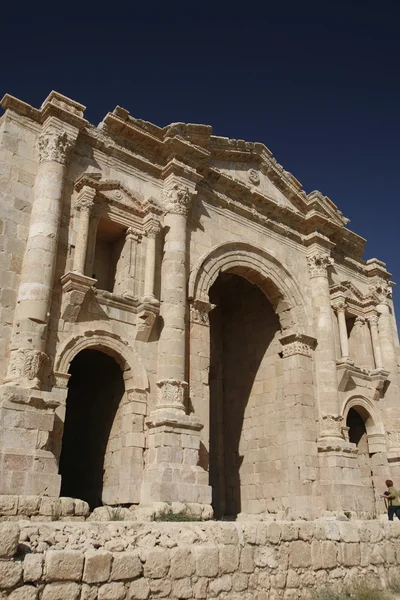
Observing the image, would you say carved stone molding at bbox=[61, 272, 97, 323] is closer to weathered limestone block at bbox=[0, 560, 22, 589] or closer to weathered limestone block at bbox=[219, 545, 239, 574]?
weathered limestone block at bbox=[219, 545, 239, 574]

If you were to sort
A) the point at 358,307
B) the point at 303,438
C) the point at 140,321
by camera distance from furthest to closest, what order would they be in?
the point at 358,307, the point at 303,438, the point at 140,321

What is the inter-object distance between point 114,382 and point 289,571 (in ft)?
21.9

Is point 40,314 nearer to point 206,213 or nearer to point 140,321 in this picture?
point 140,321

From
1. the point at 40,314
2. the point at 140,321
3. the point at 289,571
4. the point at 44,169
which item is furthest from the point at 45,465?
the point at 44,169

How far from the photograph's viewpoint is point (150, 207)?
12320mm

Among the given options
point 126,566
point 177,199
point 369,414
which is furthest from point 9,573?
point 369,414

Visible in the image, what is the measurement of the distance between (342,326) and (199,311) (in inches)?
219

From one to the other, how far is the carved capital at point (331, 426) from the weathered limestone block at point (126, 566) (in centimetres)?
992

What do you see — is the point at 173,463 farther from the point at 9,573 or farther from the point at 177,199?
the point at 9,573

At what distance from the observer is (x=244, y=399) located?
16781mm

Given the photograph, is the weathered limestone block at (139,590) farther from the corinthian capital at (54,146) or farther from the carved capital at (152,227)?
the corinthian capital at (54,146)

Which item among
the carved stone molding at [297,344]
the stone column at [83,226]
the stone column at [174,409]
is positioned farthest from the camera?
the carved stone molding at [297,344]

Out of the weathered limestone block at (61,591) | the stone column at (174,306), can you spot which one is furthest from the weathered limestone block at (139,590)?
the stone column at (174,306)

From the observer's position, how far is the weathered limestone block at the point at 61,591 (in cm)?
443
